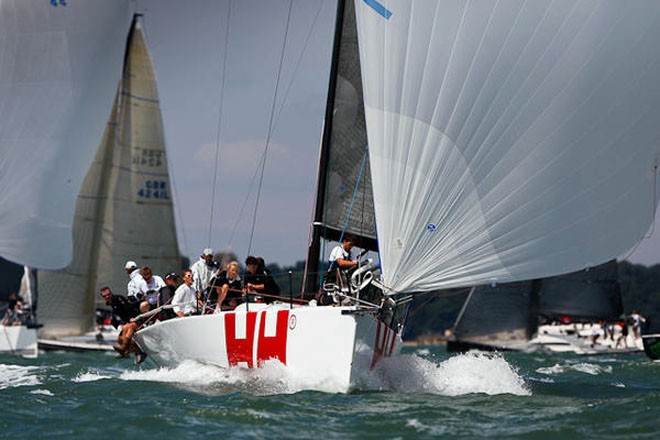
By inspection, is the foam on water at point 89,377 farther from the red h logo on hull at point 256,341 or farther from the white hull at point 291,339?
the red h logo on hull at point 256,341

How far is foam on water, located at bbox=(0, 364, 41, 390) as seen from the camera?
15746 millimetres

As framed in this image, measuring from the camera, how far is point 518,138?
12531 mm

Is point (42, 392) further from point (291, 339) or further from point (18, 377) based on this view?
point (18, 377)

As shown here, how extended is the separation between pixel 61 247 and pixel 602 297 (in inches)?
852

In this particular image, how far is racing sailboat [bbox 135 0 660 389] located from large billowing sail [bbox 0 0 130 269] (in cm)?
1025

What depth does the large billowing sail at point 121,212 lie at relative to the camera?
35750 millimetres

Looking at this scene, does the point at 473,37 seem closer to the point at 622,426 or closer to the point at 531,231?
the point at 531,231

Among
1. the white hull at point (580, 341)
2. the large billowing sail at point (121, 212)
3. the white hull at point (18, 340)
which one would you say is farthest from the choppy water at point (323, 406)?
the white hull at point (580, 341)

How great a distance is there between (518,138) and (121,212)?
988 inches

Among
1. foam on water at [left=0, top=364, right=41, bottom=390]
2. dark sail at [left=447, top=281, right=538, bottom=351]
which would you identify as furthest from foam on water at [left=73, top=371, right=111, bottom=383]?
dark sail at [left=447, top=281, right=538, bottom=351]

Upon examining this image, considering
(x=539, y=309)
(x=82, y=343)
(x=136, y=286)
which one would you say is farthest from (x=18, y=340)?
(x=539, y=309)

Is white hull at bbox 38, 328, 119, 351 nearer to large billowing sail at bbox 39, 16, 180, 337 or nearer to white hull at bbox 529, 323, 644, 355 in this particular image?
large billowing sail at bbox 39, 16, 180, 337

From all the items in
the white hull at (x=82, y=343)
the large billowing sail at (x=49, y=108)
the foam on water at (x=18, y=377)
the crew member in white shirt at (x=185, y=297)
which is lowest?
the foam on water at (x=18, y=377)

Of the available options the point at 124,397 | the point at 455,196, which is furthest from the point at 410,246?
the point at 124,397
